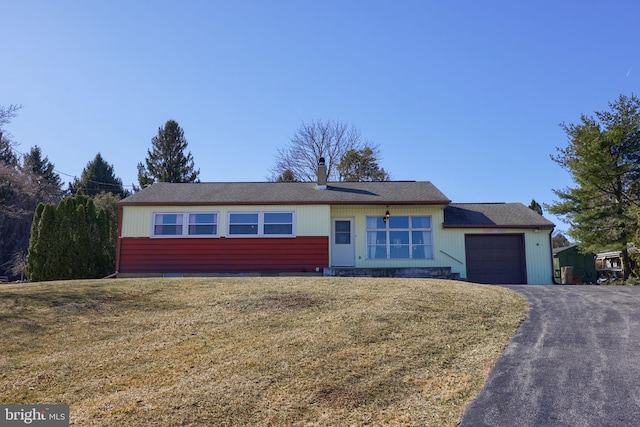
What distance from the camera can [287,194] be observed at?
17078mm

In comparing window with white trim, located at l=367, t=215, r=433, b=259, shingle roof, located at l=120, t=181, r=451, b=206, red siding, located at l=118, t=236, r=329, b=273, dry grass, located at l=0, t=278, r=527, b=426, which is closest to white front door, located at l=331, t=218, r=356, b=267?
window with white trim, located at l=367, t=215, r=433, b=259

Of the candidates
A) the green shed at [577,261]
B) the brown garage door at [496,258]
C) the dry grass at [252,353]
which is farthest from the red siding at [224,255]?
the green shed at [577,261]

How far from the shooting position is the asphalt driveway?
426 cm

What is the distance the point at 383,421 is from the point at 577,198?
56.2 ft

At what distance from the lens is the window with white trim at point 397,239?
54.2ft

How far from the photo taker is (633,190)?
17734 millimetres

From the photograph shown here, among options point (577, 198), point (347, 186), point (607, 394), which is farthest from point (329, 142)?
point (607, 394)

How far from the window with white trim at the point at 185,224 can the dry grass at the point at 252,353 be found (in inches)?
256

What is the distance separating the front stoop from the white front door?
3.83 feet

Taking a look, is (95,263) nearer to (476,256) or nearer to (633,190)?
(476,256)

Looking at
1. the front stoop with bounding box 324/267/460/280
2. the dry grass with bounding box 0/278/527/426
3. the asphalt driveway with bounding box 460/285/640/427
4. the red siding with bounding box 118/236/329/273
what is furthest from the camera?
the red siding with bounding box 118/236/329/273

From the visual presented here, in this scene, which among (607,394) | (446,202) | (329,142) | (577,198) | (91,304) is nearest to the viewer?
(607,394)

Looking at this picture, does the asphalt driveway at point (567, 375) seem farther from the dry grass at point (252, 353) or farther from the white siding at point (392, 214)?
the white siding at point (392, 214)

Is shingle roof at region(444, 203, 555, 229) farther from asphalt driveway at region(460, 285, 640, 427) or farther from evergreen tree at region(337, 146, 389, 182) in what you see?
evergreen tree at region(337, 146, 389, 182)
